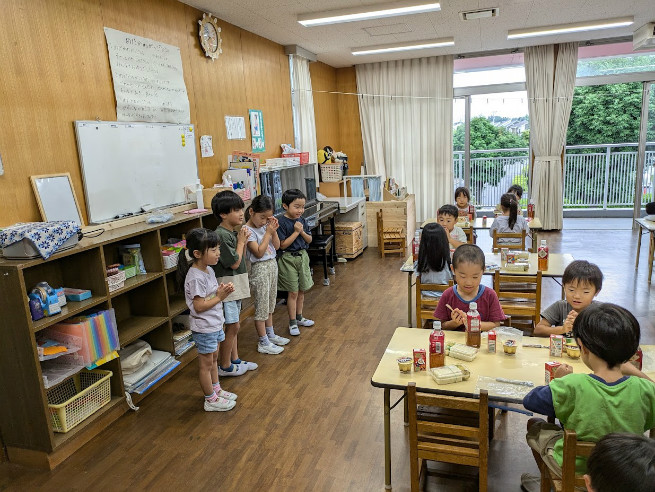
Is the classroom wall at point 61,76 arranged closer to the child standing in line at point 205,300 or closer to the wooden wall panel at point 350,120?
the child standing in line at point 205,300

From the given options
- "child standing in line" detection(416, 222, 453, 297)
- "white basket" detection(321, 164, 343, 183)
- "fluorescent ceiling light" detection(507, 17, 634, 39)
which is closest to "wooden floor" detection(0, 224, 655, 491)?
"child standing in line" detection(416, 222, 453, 297)

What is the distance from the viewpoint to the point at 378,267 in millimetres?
6793

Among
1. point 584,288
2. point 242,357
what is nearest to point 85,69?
point 242,357

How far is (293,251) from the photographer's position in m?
4.54

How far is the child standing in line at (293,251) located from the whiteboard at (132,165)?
1.02 m

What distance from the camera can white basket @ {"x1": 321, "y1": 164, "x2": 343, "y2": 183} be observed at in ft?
26.1

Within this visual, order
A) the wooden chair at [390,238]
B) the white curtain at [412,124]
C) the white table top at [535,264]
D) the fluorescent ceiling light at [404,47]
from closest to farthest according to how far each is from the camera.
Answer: the white table top at [535,264], the fluorescent ceiling light at [404,47], the wooden chair at [390,238], the white curtain at [412,124]

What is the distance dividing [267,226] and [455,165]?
20.6ft

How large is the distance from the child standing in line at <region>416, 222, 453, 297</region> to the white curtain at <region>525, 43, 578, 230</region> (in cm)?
573

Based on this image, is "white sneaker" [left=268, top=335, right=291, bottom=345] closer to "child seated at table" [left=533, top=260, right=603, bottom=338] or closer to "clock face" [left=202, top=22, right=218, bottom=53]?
"child seated at table" [left=533, top=260, right=603, bottom=338]

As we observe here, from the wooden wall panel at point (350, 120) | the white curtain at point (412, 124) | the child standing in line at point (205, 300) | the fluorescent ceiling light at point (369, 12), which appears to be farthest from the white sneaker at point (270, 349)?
the wooden wall panel at point (350, 120)

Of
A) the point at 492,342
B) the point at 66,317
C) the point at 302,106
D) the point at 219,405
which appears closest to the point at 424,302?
the point at 492,342

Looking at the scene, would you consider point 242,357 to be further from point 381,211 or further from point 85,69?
point 381,211

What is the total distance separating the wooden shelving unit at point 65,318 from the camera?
271 cm
